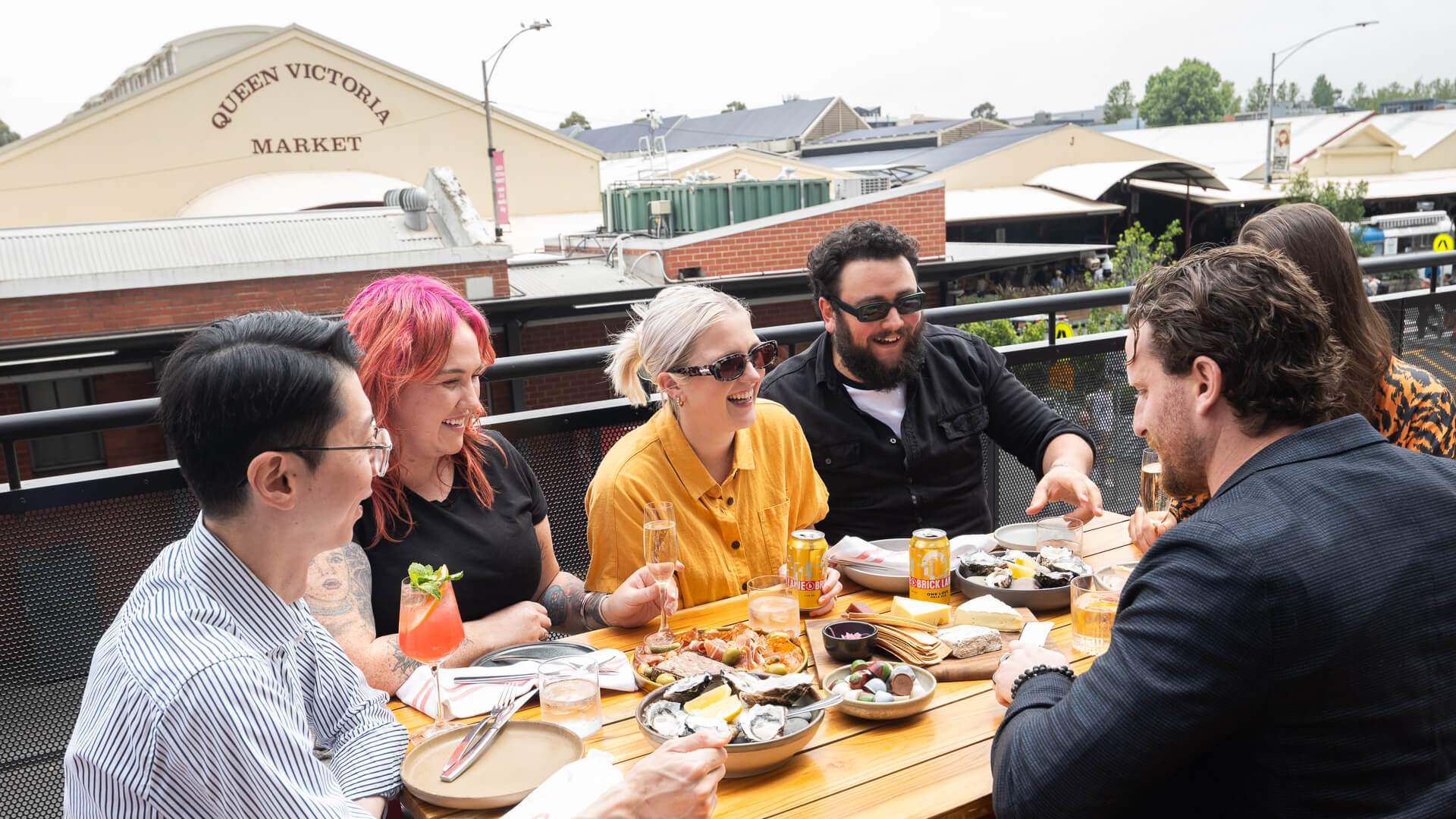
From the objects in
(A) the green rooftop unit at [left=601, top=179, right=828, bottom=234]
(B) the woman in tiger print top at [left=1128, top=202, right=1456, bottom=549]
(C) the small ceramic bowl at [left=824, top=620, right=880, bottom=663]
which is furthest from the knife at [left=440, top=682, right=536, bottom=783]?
(A) the green rooftop unit at [left=601, top=179, right=828, bottom=234]

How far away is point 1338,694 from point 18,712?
119 inches

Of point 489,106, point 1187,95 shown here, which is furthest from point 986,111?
point 489,106

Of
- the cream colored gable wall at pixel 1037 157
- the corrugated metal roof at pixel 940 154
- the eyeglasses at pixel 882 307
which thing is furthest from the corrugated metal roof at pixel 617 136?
the eyeglasses at pixel 882 307

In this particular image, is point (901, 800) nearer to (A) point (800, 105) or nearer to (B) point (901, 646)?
(B) point (901, 646)

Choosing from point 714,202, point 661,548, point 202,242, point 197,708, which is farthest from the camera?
point 714,202

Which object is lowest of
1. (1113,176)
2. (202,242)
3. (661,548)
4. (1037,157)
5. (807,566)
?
(807,566)

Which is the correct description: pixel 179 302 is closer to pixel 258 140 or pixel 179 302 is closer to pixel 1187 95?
pixel 258 140

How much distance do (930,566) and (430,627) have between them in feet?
3.60

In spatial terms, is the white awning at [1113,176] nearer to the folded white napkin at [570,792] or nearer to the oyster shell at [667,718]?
the oyster shell at [667,718]

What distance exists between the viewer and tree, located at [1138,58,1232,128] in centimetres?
9944

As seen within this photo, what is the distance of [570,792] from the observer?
1.55 m

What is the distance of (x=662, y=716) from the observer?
70.6 inches

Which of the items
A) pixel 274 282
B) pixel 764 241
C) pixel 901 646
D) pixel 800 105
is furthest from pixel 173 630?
pixel 800 105

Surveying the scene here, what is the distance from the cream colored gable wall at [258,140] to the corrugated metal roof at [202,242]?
7.98 meters
